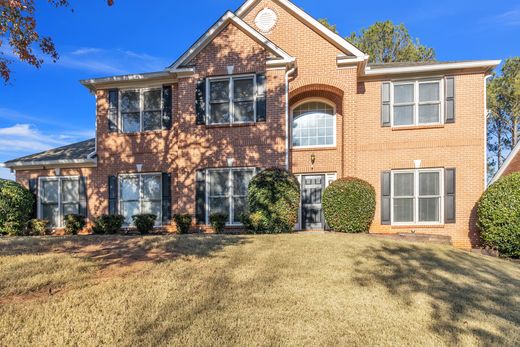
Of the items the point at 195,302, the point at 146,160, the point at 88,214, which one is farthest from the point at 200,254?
the point at 88,214

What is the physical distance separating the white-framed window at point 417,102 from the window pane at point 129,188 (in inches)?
402

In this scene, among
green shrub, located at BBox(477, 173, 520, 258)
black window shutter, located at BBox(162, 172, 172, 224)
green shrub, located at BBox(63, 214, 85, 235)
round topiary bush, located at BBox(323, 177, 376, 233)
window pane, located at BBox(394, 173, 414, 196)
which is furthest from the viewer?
green shrub, located at BBox(63, 214, 85, 235)

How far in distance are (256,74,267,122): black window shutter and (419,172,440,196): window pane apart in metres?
6.07

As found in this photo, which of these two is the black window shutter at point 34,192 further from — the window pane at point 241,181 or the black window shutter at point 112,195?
the window pane at point 241,181

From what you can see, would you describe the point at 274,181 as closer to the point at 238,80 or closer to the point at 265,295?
the point at 238,80

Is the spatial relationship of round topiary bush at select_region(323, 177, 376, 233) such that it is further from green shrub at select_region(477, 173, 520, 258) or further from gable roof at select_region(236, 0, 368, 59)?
gable roof at select_region(236, 0, 368, 59)

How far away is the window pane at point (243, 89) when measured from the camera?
41.6 ft

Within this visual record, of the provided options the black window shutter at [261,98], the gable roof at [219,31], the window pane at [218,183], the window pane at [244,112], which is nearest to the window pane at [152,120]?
the gable roof at [219,31]

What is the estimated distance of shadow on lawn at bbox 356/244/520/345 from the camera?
5066mm

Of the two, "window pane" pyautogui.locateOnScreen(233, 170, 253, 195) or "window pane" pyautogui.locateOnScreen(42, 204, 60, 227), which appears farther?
"window pane" pyautogui.locateOnScreen(42, 204, 60, 227)

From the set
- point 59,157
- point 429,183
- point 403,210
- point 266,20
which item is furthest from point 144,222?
point 429,183

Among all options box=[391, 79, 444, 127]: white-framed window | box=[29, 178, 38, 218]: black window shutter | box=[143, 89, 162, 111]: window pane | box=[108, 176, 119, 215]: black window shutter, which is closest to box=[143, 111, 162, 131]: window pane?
box=[143, 89, 162, 111]: window pane

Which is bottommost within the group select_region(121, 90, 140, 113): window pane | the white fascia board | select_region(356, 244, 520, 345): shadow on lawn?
select_region(356, 244, 520, 345): shadow on lawn

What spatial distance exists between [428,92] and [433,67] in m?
0.89
